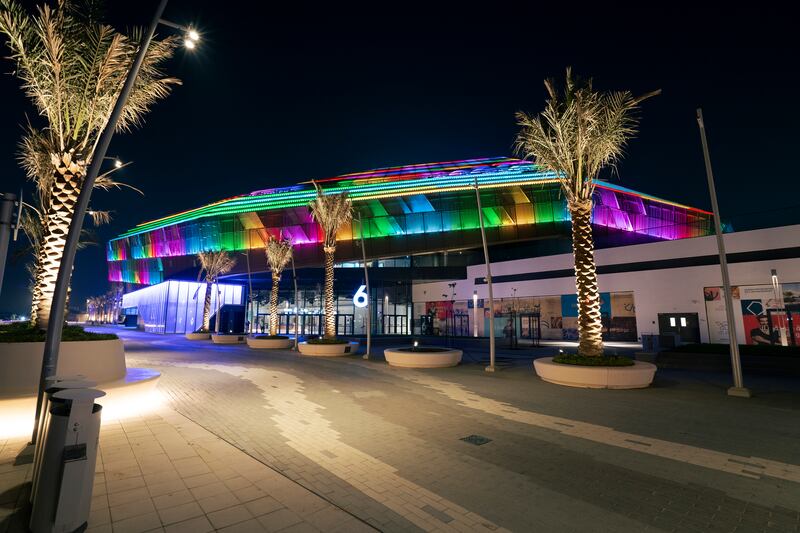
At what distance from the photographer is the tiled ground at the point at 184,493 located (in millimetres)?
4395

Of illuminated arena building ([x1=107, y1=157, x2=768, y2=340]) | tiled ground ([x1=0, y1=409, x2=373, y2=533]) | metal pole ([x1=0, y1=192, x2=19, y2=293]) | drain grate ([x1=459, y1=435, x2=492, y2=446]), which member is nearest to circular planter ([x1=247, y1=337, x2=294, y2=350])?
illuminated arena building ([x1=107, y1=157, x2=768, y2=340])

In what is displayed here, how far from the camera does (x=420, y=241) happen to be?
49.0 metres

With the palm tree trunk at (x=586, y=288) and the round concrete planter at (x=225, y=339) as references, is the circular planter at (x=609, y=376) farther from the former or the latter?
the round concrete planter at (x=225, y=339)

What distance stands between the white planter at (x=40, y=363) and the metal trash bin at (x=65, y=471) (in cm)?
531

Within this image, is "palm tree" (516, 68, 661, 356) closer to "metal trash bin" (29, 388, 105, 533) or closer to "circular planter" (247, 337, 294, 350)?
"metal trash bin" (29, 388, 105, 533)

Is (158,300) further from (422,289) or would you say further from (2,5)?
(2,5)

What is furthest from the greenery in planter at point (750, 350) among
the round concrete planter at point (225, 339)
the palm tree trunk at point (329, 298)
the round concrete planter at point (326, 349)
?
the round concrete planter at point (225, 339)

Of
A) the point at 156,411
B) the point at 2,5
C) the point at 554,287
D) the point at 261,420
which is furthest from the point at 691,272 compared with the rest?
the point at 2,5

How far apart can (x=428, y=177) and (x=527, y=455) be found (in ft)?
148

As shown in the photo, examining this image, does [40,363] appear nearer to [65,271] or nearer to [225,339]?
[65,271]

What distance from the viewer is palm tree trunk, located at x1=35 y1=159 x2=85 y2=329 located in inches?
405

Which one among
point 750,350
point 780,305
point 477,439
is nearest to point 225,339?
point 477,439

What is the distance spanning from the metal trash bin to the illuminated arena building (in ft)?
125

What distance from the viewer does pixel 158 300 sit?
52.9m
